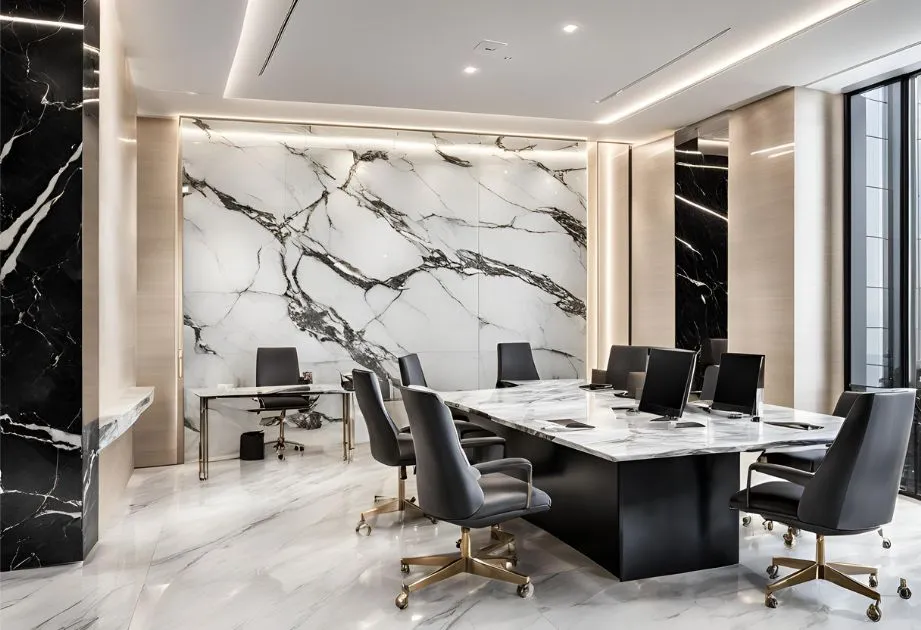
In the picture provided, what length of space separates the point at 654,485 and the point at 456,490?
1.12 metres

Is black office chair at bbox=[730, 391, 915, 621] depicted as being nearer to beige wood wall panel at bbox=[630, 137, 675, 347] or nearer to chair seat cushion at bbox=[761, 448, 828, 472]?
chair seat cushion at bbox=[761, 448, 828, 472]

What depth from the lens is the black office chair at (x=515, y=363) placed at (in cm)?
744

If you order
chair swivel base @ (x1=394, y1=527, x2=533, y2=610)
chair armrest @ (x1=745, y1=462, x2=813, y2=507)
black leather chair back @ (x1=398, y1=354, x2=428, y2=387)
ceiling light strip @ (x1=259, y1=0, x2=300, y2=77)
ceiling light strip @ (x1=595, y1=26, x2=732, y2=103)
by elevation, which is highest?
ceiling light strip @ (x1=595, y1=26, x2=732, y2=103)

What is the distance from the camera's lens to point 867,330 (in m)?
5.95

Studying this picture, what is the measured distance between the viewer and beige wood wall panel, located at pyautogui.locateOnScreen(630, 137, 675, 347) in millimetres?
7871

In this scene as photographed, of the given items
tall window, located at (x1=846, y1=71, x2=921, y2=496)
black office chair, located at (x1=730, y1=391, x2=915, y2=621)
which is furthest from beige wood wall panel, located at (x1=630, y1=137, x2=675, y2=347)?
black office chair, located at (x1=730, y1=391, x2=915, y2=621)

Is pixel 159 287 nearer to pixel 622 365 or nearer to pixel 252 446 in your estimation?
pixel 252 446

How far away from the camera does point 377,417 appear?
439 cm

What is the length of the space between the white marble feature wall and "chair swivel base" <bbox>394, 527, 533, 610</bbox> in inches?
160

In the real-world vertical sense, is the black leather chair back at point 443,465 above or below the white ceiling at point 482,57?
below

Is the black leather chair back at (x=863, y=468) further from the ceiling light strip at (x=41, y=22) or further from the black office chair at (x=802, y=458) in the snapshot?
the ceiling light strip at (x=41, y=22)

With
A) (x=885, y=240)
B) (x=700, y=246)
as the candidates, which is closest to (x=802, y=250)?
(x=885, y=240)

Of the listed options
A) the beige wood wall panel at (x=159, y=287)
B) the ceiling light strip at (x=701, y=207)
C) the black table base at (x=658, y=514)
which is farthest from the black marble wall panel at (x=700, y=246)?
the beige wood wall panel at (x=159, y=287)

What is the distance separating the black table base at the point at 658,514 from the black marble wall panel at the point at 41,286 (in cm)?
275
